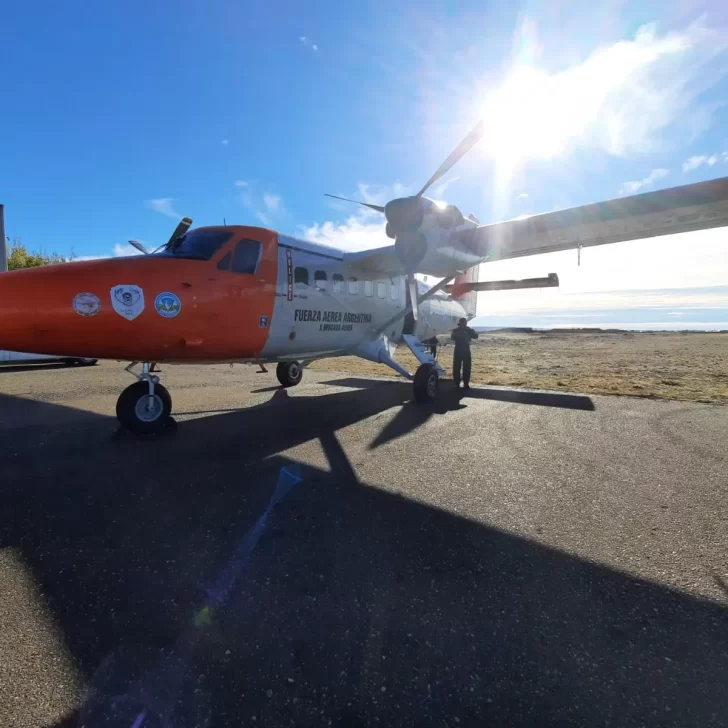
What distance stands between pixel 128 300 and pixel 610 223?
8.44 metres

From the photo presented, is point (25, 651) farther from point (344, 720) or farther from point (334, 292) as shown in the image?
point (334, 292)

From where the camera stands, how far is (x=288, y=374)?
1123cm

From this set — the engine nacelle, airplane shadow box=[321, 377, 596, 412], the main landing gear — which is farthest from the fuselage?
airplane shadow box=[321, 377, 596, 412]

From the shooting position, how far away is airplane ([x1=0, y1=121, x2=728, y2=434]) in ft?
16.4

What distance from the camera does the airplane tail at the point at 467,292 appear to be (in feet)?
45.6

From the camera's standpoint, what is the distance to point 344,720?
5.65 ft

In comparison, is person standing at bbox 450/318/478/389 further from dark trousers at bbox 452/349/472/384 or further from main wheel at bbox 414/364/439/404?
main wheel at bbox 414/364/439/404

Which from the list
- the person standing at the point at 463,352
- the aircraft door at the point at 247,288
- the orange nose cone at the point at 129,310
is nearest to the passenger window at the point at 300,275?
the aircraft door at the point at 247,288

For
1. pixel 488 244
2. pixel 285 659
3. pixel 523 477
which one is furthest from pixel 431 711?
pixel 488 244

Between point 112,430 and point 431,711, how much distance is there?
6151 mm

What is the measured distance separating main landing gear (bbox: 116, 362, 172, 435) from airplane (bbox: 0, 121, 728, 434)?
0.01 m

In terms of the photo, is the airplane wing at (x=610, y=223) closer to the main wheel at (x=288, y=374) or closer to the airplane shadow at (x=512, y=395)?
the airplane shadow at (x=512, y=395)

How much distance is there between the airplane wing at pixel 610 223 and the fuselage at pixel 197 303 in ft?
10.5

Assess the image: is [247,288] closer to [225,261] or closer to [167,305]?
[225,261]
